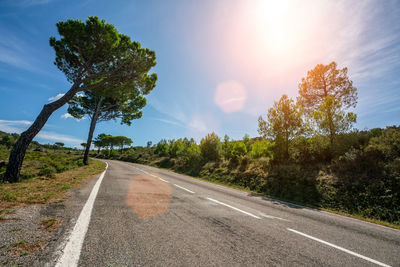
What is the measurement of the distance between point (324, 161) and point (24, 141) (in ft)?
59.1

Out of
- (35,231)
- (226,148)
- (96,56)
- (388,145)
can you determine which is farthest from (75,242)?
(226,148)

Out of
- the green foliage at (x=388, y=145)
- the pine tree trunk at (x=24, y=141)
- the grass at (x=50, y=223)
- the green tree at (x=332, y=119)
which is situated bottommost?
the grass at (x=50, y=223)

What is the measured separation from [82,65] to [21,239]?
12.0 metres

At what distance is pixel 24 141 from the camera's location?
723 centimetres

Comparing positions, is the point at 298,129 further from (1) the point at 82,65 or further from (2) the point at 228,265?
(1) the point at 82,65

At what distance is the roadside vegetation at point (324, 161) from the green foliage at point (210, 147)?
2.92m

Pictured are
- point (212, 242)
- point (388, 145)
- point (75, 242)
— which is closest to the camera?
point (75, 242)

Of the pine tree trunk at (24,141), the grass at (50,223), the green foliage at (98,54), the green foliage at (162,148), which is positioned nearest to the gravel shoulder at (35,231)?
the grass at (50,223)

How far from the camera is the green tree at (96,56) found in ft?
33.3

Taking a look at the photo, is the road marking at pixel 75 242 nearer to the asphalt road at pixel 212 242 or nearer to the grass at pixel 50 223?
the asphalt road at pixel 212 242

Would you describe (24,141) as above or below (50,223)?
above

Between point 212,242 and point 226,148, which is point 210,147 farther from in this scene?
point 212,242

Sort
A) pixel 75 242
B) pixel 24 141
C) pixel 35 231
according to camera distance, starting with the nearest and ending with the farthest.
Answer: pixel 75 242
pixel 35 231
pixel 24 141

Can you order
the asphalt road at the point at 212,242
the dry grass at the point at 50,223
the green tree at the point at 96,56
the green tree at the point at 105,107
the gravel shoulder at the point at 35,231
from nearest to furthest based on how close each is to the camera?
1. the gravel shoulder at the point at 35,231
2. the asphalt road at the point at 212,242
3. the dry grass at the point at 50,223
4. the green tree at the point at 96,56
5. the green tree at the point at 105,107
